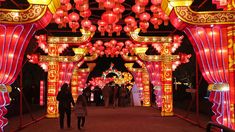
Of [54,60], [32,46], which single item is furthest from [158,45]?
[32,46]

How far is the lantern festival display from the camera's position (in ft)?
28.9

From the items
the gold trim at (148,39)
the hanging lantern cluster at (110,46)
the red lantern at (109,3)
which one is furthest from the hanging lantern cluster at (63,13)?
the hanging lantern cluster at (110,46)

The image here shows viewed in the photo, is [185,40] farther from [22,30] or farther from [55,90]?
[22,30]

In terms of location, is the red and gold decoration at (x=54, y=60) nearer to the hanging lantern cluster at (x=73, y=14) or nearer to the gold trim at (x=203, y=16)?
the hanging lantern cluster at (x=73, y=14)

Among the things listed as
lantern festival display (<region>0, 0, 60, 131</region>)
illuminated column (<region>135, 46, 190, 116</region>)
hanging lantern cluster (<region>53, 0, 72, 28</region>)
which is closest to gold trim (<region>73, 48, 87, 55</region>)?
illuminated column (<region>135, 46, 190, 116</region>)

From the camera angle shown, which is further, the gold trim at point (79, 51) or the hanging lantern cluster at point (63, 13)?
the gold trim at point (79, 51)

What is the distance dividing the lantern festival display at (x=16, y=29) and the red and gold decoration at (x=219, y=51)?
2.75m

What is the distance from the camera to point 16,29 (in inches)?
368

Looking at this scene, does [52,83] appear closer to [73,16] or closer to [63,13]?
[73,16]

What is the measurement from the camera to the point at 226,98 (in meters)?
9.62

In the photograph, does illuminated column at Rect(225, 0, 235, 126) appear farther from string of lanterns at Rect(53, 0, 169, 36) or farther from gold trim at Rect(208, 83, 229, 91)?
string of lanterns at Rect(53, 0, 169, 36)

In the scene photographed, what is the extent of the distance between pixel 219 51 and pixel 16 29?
4.73 meters

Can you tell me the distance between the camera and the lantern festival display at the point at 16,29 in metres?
8.81

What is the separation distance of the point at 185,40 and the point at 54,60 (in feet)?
44.3
